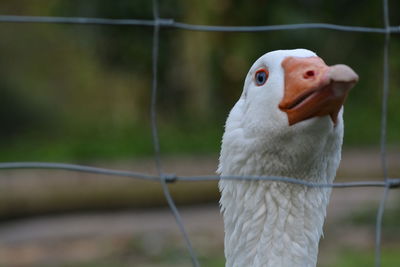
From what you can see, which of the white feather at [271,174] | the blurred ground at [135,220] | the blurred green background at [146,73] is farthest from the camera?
the blurred green background at [146,73]

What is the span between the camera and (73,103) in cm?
1434

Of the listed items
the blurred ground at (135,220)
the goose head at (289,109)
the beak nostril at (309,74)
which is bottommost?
the blurred ground at (135,220)

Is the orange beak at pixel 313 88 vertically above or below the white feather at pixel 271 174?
above

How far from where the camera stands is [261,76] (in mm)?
2055

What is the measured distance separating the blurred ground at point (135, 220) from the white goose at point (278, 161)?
3.52m

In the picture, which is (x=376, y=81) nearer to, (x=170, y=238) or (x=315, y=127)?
(x=170, y=238)

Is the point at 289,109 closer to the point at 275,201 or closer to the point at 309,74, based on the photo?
the point at 309,74

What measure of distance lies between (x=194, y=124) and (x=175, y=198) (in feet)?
7.99

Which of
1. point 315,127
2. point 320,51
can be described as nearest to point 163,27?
point 315,127

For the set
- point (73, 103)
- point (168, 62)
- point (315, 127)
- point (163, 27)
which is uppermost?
point (163, 27)

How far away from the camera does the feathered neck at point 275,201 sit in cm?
206

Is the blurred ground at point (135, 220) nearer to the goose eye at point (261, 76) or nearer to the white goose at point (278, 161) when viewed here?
the white goose at point (278, 161)

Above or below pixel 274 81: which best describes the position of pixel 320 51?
below

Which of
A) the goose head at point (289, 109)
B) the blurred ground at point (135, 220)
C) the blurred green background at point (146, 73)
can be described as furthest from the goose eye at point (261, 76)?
the blurred ground at point (135, 220)
